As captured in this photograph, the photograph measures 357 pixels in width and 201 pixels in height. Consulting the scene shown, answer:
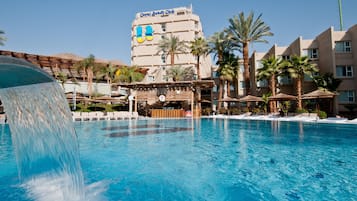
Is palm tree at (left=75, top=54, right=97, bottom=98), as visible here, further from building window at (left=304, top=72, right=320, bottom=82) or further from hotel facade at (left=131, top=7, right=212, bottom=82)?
building window at (left=304, top=72, right=320, bottom=82)

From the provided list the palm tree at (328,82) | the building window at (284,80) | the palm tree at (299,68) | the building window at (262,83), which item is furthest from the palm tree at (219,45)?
the palm tree at (328,82)

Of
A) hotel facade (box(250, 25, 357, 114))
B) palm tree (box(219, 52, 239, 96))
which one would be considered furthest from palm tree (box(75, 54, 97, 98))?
hotel facade (box(250, 25, 357, 114))

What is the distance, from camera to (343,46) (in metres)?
23.9

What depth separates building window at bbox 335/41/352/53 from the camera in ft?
77.9

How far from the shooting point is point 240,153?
7.82 meters

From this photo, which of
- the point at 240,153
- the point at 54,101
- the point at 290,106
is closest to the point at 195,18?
the point at 290,106

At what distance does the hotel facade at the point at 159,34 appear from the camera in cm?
4419

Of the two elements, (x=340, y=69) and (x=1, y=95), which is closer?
(x=1, y=95)

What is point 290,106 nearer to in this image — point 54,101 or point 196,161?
point 196,161

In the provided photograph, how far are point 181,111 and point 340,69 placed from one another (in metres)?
19.7

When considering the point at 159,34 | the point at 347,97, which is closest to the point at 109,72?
the point at 159,34

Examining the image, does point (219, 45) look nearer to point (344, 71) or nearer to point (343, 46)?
point (343, 46)

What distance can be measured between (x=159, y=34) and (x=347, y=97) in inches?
1405

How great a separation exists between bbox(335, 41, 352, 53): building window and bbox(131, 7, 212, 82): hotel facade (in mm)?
23563
